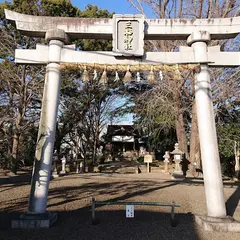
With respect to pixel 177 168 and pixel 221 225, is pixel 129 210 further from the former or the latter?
pixel 177 168

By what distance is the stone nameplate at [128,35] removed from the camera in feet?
19.6

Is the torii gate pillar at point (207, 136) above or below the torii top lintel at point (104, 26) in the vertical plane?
below

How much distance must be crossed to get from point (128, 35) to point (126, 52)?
436mm

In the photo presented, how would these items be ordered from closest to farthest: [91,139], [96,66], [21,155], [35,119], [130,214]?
1. [130,214]
2. [96,66]
3. [35,119]
4. [21,155]
5. [91,139]

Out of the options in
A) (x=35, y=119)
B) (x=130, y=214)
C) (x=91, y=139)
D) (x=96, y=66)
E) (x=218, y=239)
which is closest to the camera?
(x=218, y=239)

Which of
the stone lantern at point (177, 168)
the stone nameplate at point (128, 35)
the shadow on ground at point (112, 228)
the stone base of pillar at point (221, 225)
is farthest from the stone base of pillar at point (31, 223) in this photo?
the stone lantern at point (177, 168)

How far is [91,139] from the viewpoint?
866 inches

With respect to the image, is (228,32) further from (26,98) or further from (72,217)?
(26,98)

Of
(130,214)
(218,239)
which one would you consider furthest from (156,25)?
(218,239)

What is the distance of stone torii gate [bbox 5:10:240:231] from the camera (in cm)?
571

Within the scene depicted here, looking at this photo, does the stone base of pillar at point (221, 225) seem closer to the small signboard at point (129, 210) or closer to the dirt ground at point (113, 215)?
the dirt ground at point (113, 215)

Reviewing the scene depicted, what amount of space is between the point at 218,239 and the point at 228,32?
450cm

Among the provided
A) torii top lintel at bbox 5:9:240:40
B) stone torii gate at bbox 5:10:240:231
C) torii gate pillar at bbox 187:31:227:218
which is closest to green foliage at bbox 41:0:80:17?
torii top lintel at bbox 5:9:240:40

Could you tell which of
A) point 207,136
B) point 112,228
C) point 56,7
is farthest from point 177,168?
point 56,7
